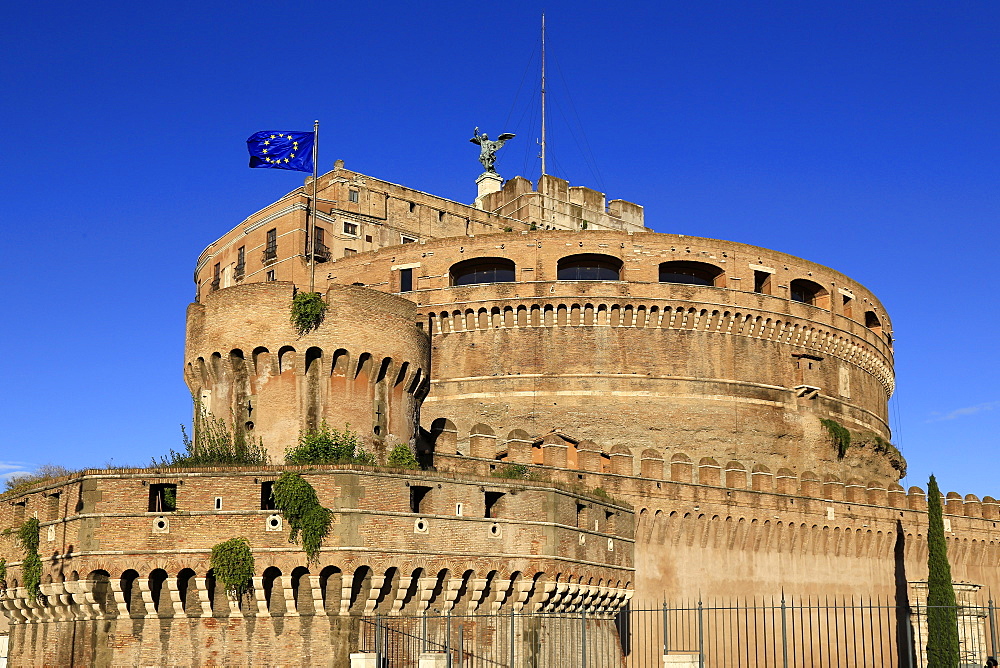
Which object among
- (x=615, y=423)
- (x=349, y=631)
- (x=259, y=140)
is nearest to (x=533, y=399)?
(x=615, y=423)

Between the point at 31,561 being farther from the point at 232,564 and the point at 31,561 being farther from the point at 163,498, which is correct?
the point at 232,564

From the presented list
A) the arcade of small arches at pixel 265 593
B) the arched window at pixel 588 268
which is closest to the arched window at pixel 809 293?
the arched window at pixel 588 268

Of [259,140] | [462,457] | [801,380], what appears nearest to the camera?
[462,457]

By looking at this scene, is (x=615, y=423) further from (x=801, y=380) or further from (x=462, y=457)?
(x=462, y=457)

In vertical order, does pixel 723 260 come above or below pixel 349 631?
above

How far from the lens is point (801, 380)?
51.0 m

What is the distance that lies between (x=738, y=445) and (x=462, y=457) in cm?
1691

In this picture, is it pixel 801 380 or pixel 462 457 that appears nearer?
pixel 462 457

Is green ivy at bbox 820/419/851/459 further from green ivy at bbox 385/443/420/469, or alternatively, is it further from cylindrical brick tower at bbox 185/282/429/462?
green ivy at bbox 385/443/420/469

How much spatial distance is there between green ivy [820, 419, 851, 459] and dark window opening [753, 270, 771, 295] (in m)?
6.07

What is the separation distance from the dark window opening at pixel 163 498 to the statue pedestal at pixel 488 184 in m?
40.0

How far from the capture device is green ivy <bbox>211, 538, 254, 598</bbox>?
26219 mm

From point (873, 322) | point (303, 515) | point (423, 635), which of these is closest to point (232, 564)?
point (303, 515)

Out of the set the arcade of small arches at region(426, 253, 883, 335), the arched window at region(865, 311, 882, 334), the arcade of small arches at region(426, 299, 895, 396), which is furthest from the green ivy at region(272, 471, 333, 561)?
the arched window at region(865, 311, 882, 334)
